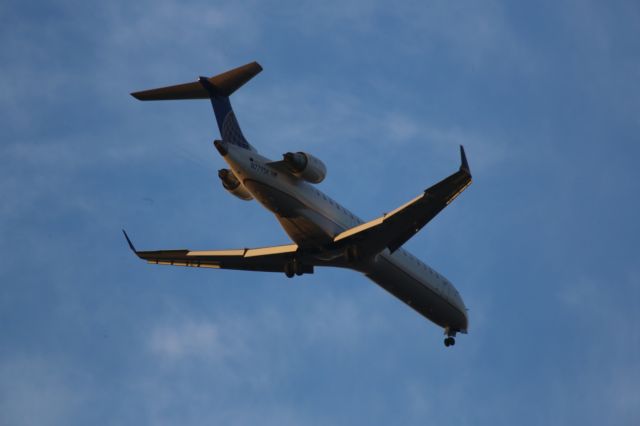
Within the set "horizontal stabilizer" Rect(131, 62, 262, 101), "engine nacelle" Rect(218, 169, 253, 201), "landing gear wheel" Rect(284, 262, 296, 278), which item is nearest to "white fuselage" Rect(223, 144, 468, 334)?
"landing gear wheel" Rect(284, 262, 296, 278)

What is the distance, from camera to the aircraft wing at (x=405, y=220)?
32844 mm

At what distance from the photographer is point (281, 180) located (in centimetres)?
3462

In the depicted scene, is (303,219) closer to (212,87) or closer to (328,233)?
(328,233)

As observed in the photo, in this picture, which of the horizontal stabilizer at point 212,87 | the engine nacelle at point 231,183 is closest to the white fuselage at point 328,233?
the engine nacelle at point 231,183

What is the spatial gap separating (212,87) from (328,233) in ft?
23.1

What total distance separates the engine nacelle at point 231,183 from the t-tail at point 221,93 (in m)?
1.40

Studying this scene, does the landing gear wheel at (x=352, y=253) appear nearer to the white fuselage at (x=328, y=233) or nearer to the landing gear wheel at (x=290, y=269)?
the white fuselage at (x=328, y=233)

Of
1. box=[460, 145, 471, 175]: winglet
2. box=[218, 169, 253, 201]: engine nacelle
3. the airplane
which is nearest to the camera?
box=[460, 145, 471, 175]: winglet

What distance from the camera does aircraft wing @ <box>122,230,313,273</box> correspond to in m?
38.9

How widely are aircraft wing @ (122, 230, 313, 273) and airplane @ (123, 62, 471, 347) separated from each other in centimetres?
4

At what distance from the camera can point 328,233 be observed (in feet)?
120

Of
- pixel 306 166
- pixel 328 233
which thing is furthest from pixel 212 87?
pixel 328 233

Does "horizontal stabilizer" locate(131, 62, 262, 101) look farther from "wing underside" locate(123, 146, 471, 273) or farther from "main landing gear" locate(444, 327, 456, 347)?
"main landing gear" locate(444, 327, 456, 347)

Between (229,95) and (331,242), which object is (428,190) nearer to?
(331,242)
